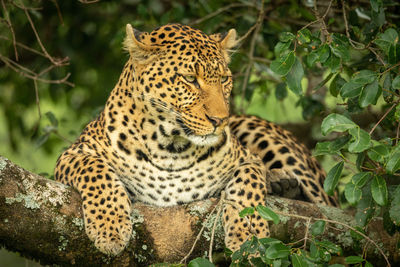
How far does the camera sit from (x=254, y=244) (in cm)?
412

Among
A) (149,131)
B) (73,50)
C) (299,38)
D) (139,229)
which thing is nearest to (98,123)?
(149,131)

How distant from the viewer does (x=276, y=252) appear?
3941 mm

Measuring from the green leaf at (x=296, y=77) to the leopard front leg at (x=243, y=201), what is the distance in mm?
1006

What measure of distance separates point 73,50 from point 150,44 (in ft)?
11.9

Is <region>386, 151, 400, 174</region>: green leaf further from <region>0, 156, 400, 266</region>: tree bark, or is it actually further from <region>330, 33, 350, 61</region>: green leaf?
<region>0, 156, 400, 266</region>: tree bark

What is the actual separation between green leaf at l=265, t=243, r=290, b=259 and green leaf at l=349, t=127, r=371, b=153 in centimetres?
73

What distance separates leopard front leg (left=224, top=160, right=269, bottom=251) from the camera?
17.5 ft

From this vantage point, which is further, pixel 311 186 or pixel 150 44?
pixel 311 186

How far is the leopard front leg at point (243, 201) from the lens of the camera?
17.5 ft

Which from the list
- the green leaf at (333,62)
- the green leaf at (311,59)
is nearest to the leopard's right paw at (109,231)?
the green leaf at (311,59)

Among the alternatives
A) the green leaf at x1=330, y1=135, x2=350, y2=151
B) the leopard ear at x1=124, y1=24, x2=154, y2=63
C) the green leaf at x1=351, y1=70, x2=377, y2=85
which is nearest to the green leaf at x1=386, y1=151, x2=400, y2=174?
the green leaf at x1=330, y1=135, x2=350, y2=151

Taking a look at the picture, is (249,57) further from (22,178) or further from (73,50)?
(22,178)

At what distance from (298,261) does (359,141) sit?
815 millimetres

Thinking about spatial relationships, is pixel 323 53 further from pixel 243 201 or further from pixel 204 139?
pixel 243 201
